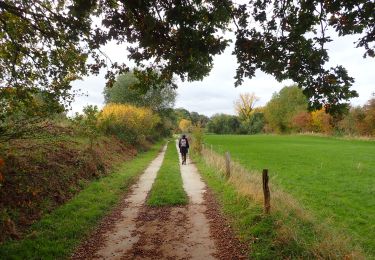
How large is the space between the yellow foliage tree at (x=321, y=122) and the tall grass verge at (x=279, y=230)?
197 ft

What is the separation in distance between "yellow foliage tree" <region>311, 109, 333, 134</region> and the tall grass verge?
6018 cm

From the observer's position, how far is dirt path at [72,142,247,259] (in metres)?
7.53

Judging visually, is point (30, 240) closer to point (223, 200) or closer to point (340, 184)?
point (223, 200)

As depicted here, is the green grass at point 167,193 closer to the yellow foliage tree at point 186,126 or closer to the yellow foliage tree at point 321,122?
the yellow foliage tree at point 186,126

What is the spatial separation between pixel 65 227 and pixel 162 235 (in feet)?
8.57

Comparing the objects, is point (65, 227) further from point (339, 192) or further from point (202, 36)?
point (339, 192)

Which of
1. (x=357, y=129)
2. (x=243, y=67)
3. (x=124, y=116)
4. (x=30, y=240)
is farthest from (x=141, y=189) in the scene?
(x=357, y=129)

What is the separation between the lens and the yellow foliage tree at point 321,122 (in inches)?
2756

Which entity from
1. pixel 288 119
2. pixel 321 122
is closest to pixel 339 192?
pixel 321 122

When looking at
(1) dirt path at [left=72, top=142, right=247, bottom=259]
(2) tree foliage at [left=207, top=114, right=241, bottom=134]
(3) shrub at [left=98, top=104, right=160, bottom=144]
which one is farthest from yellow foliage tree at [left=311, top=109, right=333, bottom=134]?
(1) dirt path at [left=72, top=142, right=247, bottom=259]

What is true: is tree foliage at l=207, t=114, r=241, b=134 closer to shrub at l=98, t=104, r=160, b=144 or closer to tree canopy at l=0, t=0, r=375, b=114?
shrub at l=98, t=104, r=160, b=144

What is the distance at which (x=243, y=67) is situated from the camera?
761 centimetres

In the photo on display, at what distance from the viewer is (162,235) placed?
8.71 meters

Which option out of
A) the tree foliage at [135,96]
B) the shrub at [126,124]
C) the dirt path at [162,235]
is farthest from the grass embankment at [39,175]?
the tree foliage at [135,96]
